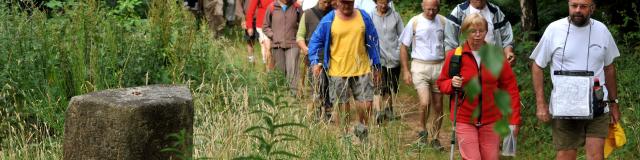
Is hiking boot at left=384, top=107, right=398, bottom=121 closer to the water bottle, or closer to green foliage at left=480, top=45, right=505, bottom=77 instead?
the water bottle

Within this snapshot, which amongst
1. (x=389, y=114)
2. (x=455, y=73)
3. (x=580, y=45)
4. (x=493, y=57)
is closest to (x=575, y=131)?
(x=580, y=45)

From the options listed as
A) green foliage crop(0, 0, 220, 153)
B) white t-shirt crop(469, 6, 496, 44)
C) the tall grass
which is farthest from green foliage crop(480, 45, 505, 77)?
white t-shirt crop(469, 6, 496, 44)

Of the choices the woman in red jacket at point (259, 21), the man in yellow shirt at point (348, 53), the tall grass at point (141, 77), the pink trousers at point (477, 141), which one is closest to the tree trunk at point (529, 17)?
the tall grass at point (141, 77)

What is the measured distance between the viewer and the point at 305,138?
7199 millimetres

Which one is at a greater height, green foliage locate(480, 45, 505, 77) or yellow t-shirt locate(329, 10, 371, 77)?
green foliage locate(480, 45, 505, 77)

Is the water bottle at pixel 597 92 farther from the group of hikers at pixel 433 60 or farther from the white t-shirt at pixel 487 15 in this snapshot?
the white t-shirt at pixel 487 15

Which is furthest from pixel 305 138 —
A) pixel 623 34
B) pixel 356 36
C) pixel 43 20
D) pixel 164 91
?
pixel 623 34

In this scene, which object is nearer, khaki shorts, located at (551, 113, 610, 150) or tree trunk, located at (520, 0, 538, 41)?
khaki shorts, located at (551, 113, 610, 150)

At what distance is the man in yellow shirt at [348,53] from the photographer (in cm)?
974

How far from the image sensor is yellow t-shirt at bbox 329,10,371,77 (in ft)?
31.9

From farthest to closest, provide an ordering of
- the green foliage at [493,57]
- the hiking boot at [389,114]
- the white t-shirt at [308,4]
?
1. the white t-shirt at [308,4]
2. the hiking boot at [389,114]
3. the green foliage at [493,57]

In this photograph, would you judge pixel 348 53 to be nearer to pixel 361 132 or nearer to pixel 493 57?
pixel 361 132

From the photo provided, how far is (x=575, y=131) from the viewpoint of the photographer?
7594 millimetres

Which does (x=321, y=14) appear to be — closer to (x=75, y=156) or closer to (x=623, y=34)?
(x=623, y=34)
